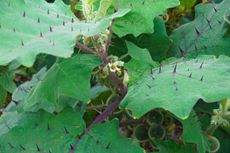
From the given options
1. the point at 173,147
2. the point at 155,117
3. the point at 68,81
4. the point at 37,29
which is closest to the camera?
the point at 37,29

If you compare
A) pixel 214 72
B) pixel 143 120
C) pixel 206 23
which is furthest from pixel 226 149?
pixel 214 72

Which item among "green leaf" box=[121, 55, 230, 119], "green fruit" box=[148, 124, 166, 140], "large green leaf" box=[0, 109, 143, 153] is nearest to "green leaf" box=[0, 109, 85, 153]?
"large green leaf" box=[0, 109, 143, 153]

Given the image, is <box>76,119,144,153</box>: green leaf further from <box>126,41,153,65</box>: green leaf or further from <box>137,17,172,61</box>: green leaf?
<box>137,17,172,61</box>: green leaf

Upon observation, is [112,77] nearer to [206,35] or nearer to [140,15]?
[140,15]

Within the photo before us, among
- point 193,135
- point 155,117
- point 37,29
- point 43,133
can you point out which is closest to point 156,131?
point 155,117

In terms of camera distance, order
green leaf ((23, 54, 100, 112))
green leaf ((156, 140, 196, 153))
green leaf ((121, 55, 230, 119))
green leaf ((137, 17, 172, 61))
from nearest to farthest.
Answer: green leaf ((121, 55, 230, 119)) → green leaf ((23, 54, 100, 112)) → green leaf ((156, 140, 196, 153)) → green leaf ((137, 17, 172, 61))

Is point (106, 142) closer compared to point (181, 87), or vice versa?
point (181, 87)
